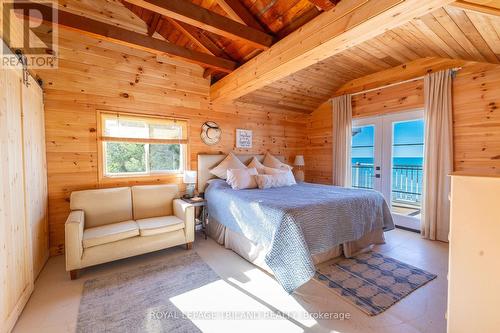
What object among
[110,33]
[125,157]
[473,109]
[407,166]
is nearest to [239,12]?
[110,33]

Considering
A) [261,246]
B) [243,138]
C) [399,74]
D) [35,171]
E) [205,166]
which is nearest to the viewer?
[35,171]

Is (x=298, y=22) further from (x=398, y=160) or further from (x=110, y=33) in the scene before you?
(x=398, y=160)

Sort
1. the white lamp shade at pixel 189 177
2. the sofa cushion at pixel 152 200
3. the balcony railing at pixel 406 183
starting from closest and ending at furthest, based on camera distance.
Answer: the sofa cushion at pixel 152 200 → the white lamp shade at pixel 189 177 → the balcony railing at pixel 406 183

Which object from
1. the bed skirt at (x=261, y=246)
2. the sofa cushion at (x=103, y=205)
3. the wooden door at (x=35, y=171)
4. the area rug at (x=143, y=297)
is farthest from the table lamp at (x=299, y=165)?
the wooden door at (x=35, y=171)

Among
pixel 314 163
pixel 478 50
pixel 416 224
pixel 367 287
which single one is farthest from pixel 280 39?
pixel 416 224

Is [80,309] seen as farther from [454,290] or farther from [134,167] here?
[454,290]

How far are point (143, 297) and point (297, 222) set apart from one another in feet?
5.30

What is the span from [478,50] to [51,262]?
5.82 m

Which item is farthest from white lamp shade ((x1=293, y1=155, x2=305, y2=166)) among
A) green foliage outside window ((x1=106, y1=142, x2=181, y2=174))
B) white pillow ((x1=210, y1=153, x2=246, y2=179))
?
green foliage outside window ((x1=106, y1=142, x2=181, y2=174))

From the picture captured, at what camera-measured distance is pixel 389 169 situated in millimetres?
4102

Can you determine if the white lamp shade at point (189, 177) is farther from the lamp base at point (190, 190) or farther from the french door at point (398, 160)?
the french door at point (398, 160)

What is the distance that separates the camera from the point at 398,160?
409 centimetres

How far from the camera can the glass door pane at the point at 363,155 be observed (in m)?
4.48

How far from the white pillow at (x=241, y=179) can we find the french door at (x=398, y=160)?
2481mm
